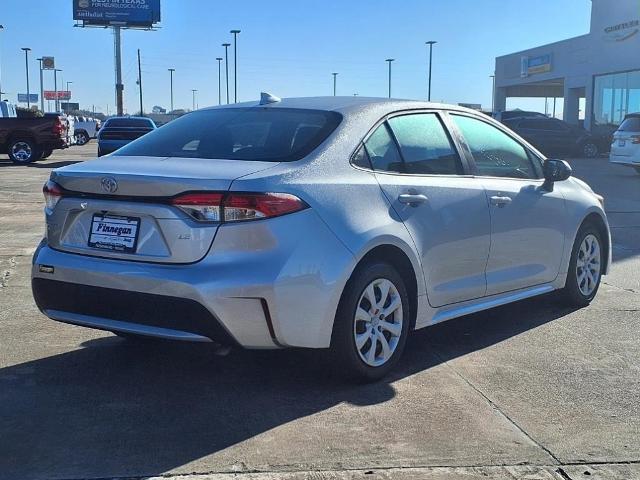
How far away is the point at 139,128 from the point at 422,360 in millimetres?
19293

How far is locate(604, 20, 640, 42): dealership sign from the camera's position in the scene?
3341 centimetres

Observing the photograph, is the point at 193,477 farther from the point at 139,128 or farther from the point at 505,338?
the point at 139,128

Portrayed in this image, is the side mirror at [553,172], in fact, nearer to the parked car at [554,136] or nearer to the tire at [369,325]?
the tire at [369,325]

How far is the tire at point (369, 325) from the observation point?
4.25 metres

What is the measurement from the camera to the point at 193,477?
10.8 feet

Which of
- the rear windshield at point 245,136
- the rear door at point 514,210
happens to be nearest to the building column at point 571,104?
the rear door at point 514,210

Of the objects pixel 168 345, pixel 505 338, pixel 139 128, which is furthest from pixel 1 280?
pixel 139 128

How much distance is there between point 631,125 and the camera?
19938 mm

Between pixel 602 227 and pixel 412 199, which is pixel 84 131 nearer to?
pixel 602 227

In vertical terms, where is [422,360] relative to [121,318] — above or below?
below

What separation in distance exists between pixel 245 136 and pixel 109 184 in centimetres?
93

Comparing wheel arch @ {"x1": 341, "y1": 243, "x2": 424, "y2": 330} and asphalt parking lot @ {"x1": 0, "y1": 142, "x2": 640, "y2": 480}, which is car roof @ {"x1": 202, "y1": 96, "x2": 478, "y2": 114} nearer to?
wheel arch @ {"x1": 341, "y1": 243, "x2": 424, "y2": 330}

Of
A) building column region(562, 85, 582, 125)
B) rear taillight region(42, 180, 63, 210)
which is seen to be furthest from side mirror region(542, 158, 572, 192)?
building column region(562, 85, 582, 125)

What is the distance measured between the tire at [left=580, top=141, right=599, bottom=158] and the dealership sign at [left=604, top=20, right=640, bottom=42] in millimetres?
6082
